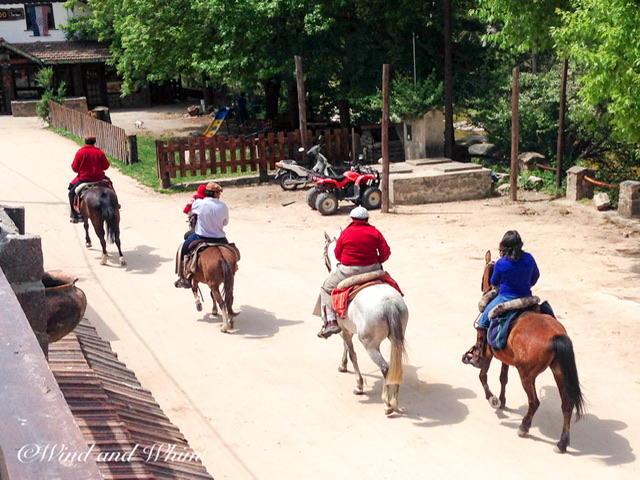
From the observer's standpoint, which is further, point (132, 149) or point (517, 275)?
point (132, 149)

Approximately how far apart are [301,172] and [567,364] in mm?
14070

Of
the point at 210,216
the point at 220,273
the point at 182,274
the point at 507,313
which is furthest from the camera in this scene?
the point at 182,274

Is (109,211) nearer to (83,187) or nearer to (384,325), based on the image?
(83,187)

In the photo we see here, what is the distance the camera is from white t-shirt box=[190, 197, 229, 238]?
1156 cm

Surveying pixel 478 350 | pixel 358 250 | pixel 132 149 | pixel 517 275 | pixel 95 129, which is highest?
pixel 95 129

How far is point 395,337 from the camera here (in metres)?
8.59

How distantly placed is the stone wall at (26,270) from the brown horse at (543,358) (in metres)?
4.74

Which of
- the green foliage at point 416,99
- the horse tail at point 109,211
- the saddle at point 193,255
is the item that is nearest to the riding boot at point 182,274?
the saddle at point 193,255

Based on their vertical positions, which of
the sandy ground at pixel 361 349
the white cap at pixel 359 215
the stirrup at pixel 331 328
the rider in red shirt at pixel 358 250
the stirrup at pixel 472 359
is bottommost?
the sandy ground at pixel 361 349

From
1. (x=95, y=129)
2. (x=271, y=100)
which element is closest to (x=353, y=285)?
(x=95, y=129)

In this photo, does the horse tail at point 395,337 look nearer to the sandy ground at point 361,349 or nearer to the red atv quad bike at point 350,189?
the sandy ground at point 361,349

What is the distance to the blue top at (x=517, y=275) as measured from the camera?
27.7ft

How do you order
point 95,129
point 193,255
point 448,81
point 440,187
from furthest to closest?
point 95,129
point 448,81
point 440,187
point 193,255

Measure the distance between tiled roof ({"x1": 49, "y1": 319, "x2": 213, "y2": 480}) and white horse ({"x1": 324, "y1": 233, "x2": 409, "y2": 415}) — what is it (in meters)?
2.58
